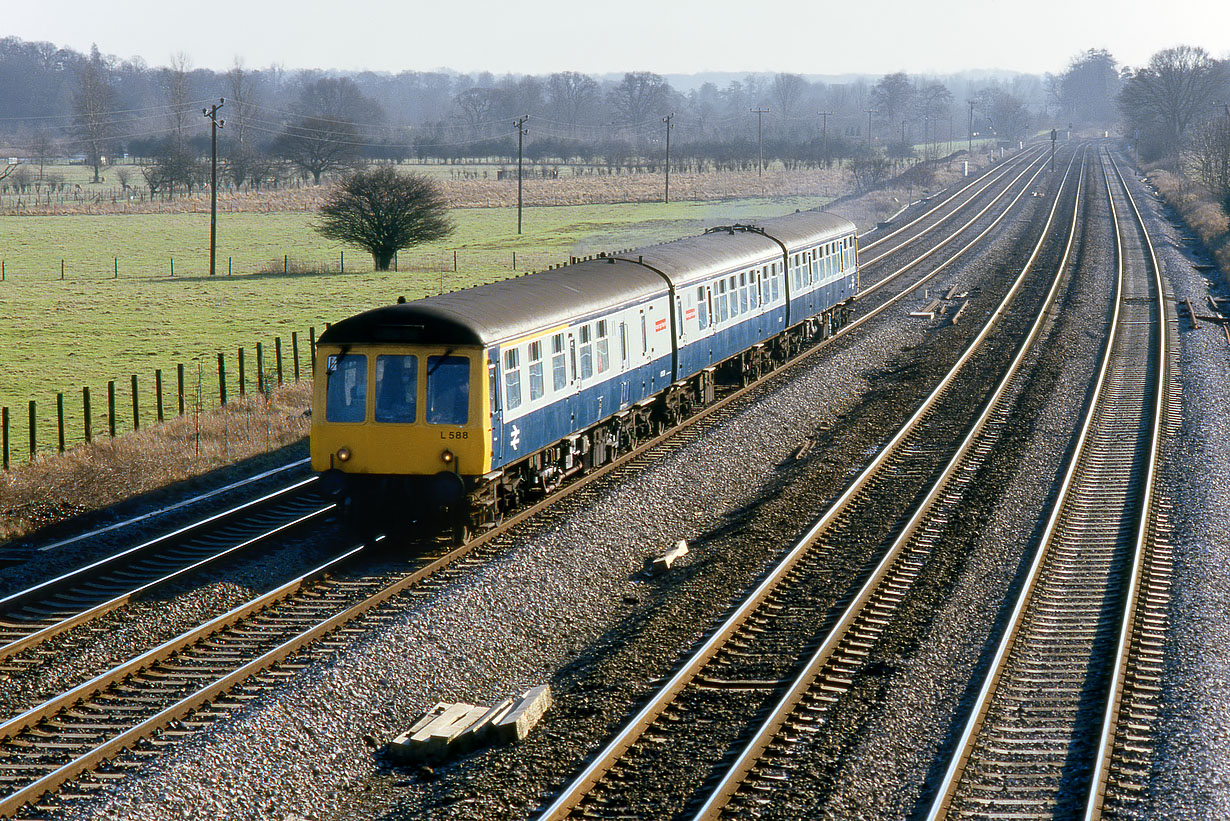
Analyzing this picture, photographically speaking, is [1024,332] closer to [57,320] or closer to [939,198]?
[57,320]

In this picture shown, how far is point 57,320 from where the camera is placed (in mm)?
38531

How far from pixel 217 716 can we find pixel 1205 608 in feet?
32.5

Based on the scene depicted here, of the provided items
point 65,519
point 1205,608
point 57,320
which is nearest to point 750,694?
point 1205,608

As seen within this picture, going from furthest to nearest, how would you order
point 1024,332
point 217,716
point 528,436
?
point 1024,332 → point 528,436 → point 217,716

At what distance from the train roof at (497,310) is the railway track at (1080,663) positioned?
6748 mm

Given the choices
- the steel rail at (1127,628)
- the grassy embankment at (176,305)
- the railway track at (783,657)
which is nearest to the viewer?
the steel rail at (1127,628)

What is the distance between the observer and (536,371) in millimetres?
16672

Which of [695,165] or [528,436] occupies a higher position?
[695,165]

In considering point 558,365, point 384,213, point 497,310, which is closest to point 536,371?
point 558,365

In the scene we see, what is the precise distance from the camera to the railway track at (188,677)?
993 cm

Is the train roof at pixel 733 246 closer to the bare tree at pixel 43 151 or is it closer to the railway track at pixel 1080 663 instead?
the railway track at pixel 1080 663

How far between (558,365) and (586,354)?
0.98 metres

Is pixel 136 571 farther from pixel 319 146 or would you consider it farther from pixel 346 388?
pixel 319 146

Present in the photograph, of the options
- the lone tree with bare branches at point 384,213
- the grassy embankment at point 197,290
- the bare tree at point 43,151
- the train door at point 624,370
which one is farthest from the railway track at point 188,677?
the bare tree at point 43,151
